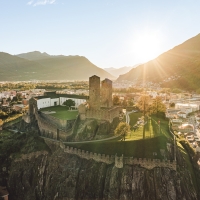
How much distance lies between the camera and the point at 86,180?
40.5 metres

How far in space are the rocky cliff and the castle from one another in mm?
10165

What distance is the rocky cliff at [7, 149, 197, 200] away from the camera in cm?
3572

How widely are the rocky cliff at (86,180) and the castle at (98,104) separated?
33.3 ft

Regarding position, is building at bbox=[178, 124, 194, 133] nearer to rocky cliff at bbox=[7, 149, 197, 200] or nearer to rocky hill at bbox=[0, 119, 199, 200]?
rocky hill at bbox=[0, 119, 199, 200]

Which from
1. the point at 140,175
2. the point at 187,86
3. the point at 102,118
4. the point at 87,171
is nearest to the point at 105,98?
the point at 102,118

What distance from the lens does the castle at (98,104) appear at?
5092cm

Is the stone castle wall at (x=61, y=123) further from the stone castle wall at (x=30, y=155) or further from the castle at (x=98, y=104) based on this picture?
the stone castle wall at (x=30, y=155)

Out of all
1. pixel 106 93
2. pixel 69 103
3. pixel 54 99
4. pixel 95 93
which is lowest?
pixel 69 103

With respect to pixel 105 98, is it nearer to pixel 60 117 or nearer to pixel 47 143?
pixel 60 117

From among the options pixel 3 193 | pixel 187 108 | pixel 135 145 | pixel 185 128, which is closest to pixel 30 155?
pixel 3 193

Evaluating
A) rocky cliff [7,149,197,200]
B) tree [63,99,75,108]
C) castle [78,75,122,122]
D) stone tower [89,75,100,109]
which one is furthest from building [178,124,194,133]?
rocky cliff [7,149,197,200]

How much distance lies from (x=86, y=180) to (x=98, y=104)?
18.3 metres

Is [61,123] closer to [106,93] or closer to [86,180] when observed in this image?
[106,93]

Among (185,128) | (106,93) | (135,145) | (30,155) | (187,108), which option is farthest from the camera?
(187,108)
